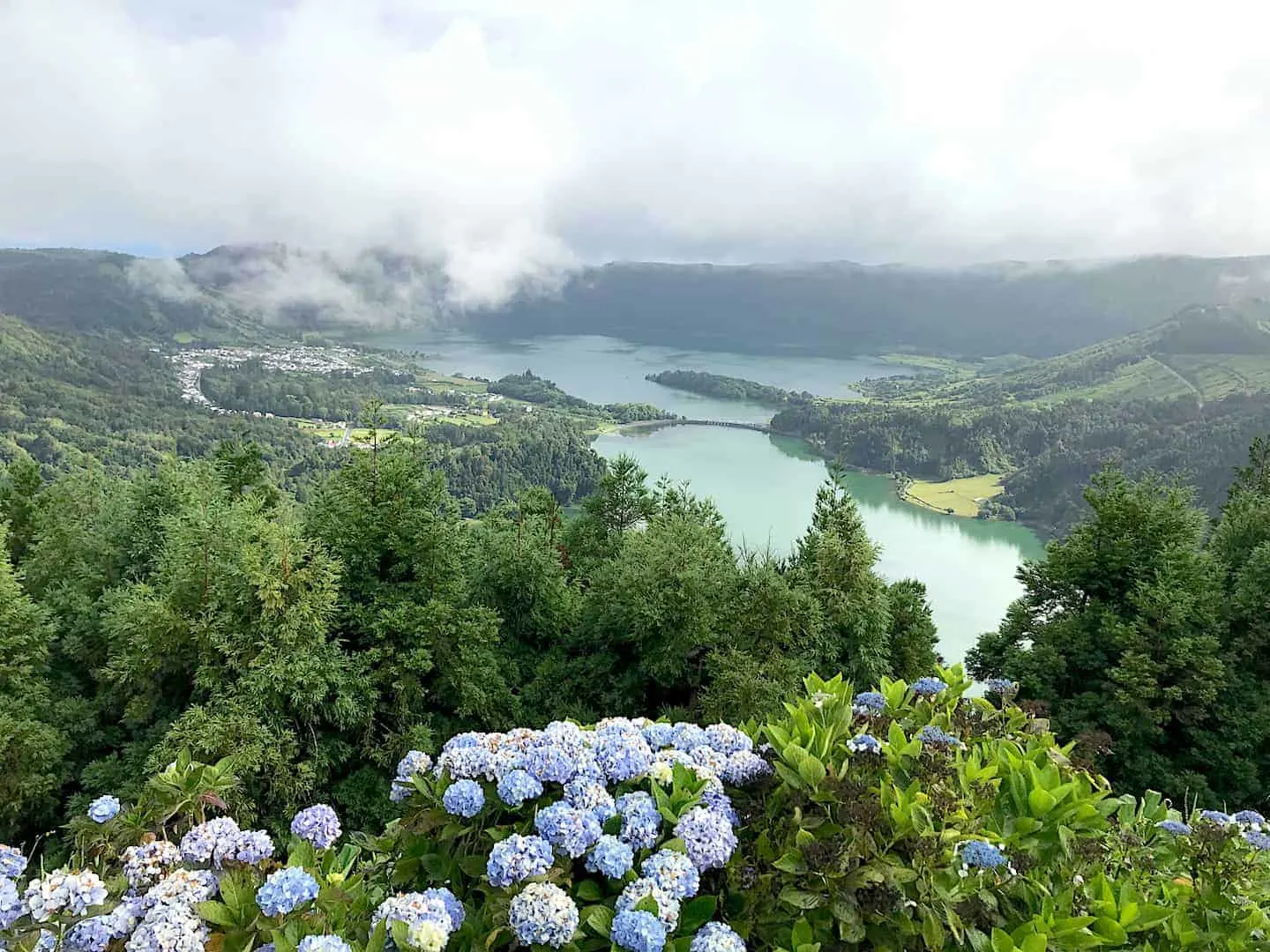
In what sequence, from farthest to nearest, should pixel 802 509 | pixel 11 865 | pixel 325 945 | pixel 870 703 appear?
1. pixel 802 509
2. pixel 870 703
3. pixel 11 865
4. pixel 325 945

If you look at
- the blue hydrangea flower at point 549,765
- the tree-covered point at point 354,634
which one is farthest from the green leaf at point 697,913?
the tree-covered point at point 354,634

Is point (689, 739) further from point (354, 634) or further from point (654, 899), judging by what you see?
point (354, 634)

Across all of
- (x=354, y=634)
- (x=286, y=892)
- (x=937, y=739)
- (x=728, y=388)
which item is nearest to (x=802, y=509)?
(x=354, y=634)

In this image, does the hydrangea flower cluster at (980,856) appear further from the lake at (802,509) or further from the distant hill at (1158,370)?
the distant hill at (1158,370)

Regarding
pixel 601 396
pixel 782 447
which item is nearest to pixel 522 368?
pixel 601 396

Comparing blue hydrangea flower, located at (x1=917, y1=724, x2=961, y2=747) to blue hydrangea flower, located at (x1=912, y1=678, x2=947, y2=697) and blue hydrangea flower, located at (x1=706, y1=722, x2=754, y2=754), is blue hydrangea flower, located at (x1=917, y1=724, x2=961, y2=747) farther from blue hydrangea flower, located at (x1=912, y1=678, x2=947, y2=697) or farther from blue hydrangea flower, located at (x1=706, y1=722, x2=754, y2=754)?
blue hydrangea flower, located at (x1=706, y1=722, x2=754, y2=754)

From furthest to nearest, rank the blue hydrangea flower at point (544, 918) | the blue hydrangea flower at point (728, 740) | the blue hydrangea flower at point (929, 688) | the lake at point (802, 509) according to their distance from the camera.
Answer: the lake at point (802, 509), the blue hydrangea flower at point (929, 688), the blue hydrangea flower at point (728, 740), the blue hydrangea flower at point (544, 918)

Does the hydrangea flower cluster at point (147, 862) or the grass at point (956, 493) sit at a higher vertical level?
the hydrangea flower cluster at point (147, 862)
